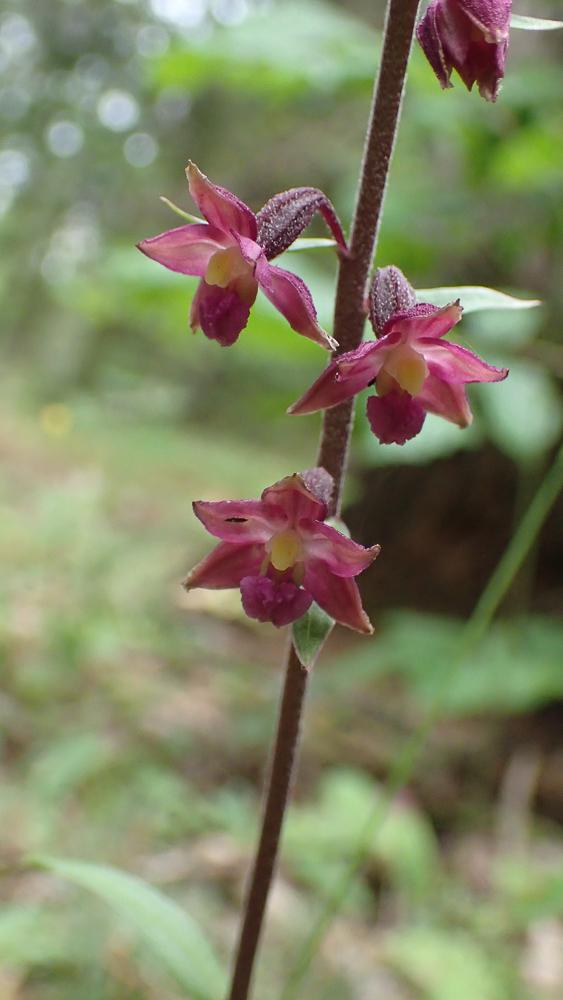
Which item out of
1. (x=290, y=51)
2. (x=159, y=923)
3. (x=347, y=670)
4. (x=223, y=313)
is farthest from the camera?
(x=347, y=670)

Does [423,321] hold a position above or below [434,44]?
below

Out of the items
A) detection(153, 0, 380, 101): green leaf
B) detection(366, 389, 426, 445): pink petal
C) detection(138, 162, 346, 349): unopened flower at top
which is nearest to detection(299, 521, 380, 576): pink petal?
detection(366, 389, 426, 445): pink petal

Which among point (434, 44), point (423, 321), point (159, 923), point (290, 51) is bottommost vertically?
point (159, 923)

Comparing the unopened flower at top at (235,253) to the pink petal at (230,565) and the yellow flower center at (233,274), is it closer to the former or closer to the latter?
the yellow flower center at (233,274)

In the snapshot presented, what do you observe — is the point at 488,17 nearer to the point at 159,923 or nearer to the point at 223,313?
the point at 223,313

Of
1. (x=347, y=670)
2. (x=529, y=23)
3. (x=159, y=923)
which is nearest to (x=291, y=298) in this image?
(x=529, y=23)

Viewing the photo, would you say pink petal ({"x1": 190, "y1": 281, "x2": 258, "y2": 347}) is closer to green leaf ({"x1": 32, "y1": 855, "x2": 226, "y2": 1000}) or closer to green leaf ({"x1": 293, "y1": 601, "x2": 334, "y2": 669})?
green leaf ({"x1": 293, "y1": 601, "x2": 334, "y2": 669})

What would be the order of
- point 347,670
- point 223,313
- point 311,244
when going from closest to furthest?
point 223,313 < point 311,244 < point 347,670
